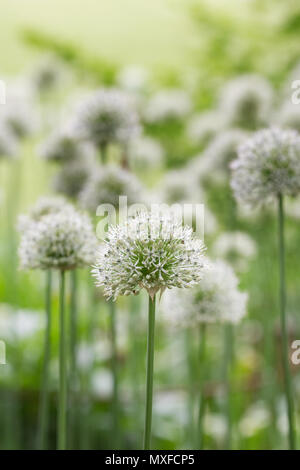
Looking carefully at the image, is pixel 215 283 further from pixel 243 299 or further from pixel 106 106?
pixel 106 106

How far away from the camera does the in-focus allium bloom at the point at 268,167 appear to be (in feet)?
3.29

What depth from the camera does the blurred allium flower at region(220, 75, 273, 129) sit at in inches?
73.8

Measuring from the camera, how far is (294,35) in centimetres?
287

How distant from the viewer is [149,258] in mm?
698

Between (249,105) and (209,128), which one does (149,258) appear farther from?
(209,128)

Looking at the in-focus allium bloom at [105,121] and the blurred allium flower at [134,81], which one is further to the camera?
the blurred allium flower at [134,81]

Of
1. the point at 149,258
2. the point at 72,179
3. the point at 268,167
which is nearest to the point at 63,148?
the point at 72,179

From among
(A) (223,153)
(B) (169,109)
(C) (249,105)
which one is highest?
(B) (169,109)

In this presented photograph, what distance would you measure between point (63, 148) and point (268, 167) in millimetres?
706

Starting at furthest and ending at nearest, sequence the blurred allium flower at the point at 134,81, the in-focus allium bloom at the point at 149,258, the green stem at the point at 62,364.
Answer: the blurred allium flower at the point at 134,81, the green stem at the point at 62,364, the in-focus allium bloom at the point at 149,258

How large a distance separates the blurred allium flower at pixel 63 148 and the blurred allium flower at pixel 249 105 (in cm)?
59

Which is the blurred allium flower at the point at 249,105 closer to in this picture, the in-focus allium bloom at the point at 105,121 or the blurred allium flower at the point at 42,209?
the in-focus allium bloom at the point at 105,121

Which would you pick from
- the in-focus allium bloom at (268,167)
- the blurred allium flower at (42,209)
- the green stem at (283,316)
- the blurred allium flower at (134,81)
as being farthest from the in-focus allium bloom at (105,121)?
the blurred allium flower at (134,81)
